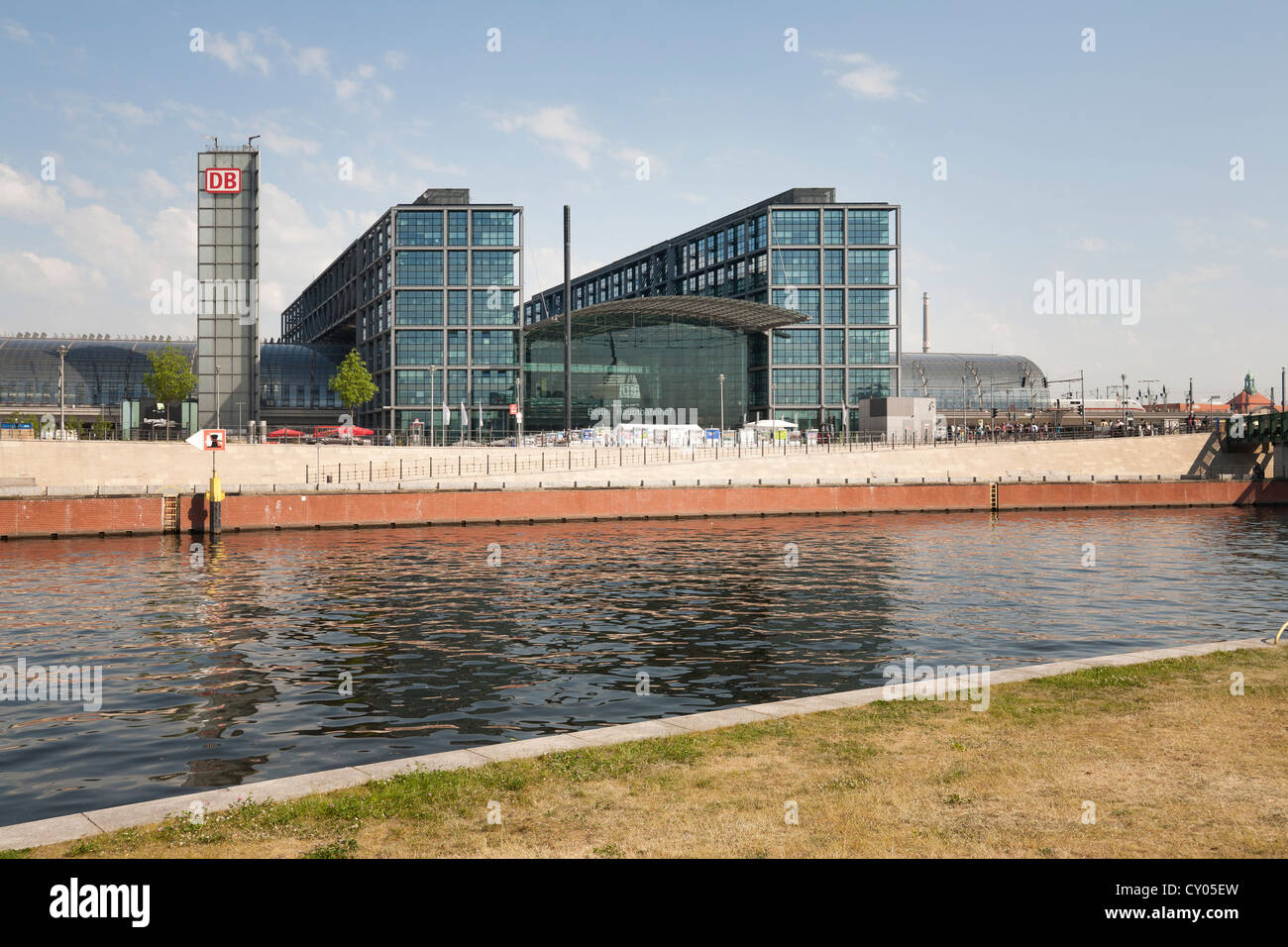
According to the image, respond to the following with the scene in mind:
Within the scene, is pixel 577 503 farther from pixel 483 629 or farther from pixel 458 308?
pixel 458 308

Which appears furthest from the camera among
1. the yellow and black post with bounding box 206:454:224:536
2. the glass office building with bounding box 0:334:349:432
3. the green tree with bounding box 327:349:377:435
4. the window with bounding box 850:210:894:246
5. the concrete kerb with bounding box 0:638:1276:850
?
the glass office building with bounding box 0:334:349:432

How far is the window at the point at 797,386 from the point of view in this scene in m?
140

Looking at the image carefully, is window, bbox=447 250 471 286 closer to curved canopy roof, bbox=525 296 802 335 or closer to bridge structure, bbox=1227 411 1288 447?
curved canopy roof, bbox=525 296 802 335

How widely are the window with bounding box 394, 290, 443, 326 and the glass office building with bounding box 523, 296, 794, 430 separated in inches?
452

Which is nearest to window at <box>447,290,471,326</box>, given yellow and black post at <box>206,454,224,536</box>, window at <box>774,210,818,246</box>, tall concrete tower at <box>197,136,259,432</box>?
tall concrete tower at <box>197,136,259,432</box>

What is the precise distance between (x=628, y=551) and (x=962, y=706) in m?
32.4

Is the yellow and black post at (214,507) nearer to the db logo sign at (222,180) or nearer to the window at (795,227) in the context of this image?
the db logo sign at (222,180)

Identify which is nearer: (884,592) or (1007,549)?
(884,592)

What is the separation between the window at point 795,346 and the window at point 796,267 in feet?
22.1

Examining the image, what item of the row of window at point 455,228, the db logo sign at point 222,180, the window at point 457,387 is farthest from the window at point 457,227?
the db logo sign at point 222,180

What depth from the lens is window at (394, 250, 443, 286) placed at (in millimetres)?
125875
